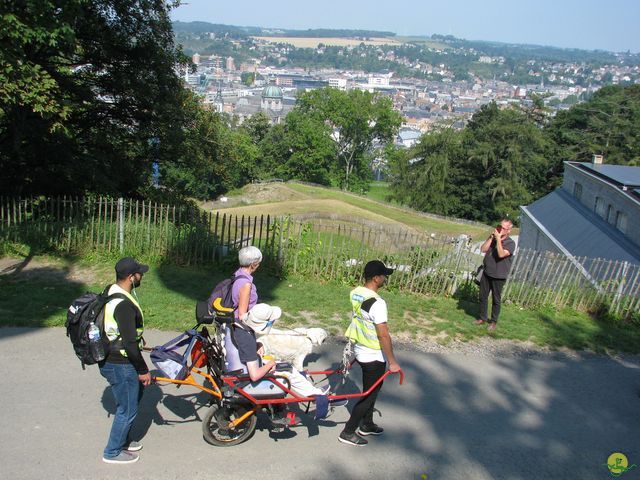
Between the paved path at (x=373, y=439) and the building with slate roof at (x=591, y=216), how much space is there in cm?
1820

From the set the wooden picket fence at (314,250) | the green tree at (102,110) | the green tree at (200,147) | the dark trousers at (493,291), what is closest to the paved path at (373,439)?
the dark trousers at (493,291)

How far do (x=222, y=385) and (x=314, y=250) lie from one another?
6612 millimetres

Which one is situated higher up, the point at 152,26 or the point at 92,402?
the point at 152,26

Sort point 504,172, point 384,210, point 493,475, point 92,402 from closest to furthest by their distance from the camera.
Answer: point 493,475
point 92,402
point 384,210
point 504,172

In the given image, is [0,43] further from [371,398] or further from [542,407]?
[542,407]

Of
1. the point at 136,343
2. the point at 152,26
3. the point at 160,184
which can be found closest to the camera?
the point at 136,343

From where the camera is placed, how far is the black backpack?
5156mm

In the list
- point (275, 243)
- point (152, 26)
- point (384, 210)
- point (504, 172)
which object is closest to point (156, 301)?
point (275, 243)

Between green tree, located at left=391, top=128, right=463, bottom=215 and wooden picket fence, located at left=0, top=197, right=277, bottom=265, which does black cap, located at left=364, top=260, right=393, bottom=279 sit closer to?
wooden picket fence, located at left=0, top=197, right=277, bottom=265

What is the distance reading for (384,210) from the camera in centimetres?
4809

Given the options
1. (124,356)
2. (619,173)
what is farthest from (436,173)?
(124,356)

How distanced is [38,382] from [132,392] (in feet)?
7.29

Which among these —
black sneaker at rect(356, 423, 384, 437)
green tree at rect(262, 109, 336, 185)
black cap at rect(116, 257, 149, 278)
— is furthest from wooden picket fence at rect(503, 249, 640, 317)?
green tree at rect(262, 109, 336, 185)

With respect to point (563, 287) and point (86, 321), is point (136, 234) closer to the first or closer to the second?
point (86, 321)
